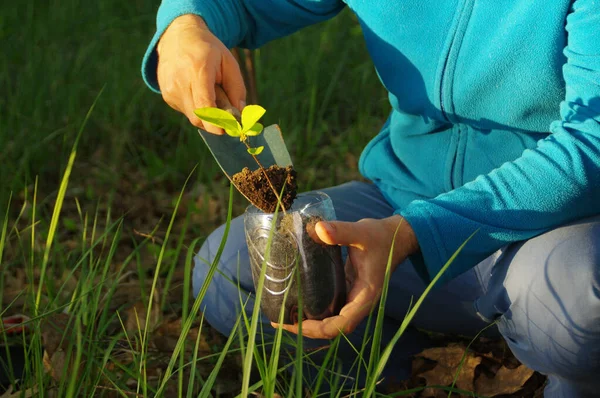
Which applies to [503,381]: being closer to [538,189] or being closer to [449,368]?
[449,368]

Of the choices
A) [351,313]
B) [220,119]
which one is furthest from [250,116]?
[351,313]

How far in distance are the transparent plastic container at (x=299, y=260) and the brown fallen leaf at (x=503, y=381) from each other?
18.4 inches

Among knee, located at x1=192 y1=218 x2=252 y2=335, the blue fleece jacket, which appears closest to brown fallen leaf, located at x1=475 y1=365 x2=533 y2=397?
the blue fleece jacket

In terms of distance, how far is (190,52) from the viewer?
144cm

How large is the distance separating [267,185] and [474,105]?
499 mm

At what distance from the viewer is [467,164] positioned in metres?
1.58

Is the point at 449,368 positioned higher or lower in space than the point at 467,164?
lower

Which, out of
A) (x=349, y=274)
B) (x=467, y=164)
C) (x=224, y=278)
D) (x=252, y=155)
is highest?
(x=252, y=155)

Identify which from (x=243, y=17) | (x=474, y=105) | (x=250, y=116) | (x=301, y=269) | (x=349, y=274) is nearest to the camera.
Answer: (x=250, y=116)

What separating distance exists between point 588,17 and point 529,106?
214 millimetres

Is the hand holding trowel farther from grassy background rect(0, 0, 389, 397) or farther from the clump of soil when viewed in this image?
grassy background rect(0, 0, 389, 397)

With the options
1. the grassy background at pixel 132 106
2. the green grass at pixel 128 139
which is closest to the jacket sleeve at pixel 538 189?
the green grass at pixel 128 139

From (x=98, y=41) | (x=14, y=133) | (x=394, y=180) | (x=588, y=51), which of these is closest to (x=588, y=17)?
(x=588, y=51)

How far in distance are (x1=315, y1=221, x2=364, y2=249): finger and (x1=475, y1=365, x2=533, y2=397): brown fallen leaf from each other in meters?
0.57
